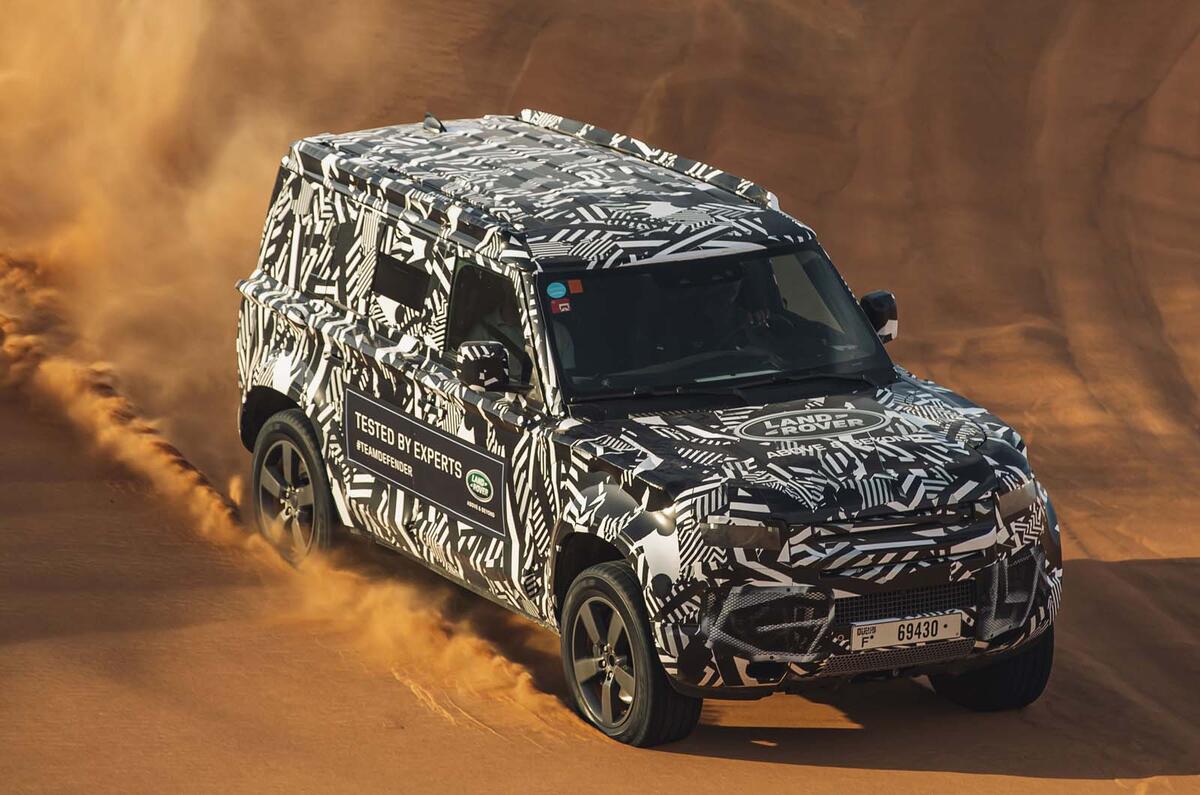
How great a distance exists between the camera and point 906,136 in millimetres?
19438

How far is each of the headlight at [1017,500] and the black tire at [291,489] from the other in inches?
141

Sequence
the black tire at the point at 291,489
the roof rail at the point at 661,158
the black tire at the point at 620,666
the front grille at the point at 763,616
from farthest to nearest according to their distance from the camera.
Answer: the black tire at the point at 291,489 → the roof rail at the point at 661,158 → the black tire at the point at 620,666 → the front grille at the point at 763,616

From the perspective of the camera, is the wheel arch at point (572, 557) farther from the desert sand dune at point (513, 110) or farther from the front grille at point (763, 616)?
the front grille at point (763, 616)

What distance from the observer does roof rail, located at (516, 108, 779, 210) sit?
10.3m

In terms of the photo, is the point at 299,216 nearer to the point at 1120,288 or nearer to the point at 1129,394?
the point at 1129,394

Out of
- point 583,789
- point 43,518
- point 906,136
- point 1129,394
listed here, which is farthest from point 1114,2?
point 583,789

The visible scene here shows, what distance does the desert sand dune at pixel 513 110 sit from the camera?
8.93 meters

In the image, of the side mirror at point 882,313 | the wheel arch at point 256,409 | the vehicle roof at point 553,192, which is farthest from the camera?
the wheel arch at point 256,409

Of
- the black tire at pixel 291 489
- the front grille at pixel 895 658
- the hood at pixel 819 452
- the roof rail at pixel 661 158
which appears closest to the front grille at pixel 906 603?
the front grille at pixel 895 658

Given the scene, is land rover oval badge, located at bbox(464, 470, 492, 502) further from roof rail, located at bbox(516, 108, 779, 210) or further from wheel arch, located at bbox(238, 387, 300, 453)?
wheel arch, located at bbox(238, 387, 300, 453)

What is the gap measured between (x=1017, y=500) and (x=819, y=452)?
2.62 feet

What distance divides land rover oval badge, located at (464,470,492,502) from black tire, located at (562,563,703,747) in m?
0.77

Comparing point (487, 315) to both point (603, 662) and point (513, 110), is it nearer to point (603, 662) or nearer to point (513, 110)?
point (603, 662)

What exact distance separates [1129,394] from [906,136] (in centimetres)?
517
